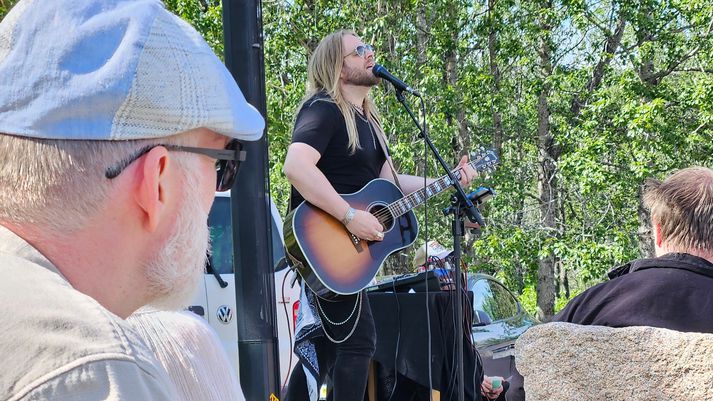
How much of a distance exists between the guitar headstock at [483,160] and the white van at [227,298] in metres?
1.35

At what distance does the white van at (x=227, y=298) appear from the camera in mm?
5137

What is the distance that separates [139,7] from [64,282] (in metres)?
0.36

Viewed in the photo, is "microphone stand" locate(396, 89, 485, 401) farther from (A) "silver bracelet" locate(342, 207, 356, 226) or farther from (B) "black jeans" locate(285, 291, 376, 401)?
(A) "silver bracelet" locate(342, 207, 356, 226)

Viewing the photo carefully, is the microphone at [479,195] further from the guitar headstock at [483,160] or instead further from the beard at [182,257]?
the beard at [182,257]

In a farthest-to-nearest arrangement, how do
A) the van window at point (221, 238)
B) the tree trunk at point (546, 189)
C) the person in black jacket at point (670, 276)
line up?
the tree trunk at point (546, 189) < the van window at point (221, 238) < the person in black jacket at point (670, 276)

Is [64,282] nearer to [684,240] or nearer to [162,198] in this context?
[162,198]

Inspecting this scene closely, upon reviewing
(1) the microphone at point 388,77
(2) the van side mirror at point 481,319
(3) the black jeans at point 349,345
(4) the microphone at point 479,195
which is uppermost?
(1) the microphone at point 388,77

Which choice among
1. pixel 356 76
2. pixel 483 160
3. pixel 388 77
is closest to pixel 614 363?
pixel 388 77

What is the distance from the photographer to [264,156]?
3043 millimetres

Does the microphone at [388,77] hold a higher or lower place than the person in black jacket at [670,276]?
higher

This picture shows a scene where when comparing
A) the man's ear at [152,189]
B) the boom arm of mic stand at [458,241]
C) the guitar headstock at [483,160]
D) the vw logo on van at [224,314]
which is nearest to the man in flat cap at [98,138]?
the man's ear at [152,189]

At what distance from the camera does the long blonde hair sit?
394 centimetres

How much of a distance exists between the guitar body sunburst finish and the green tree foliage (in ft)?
25.3

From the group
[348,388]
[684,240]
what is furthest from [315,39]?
[684,240]
